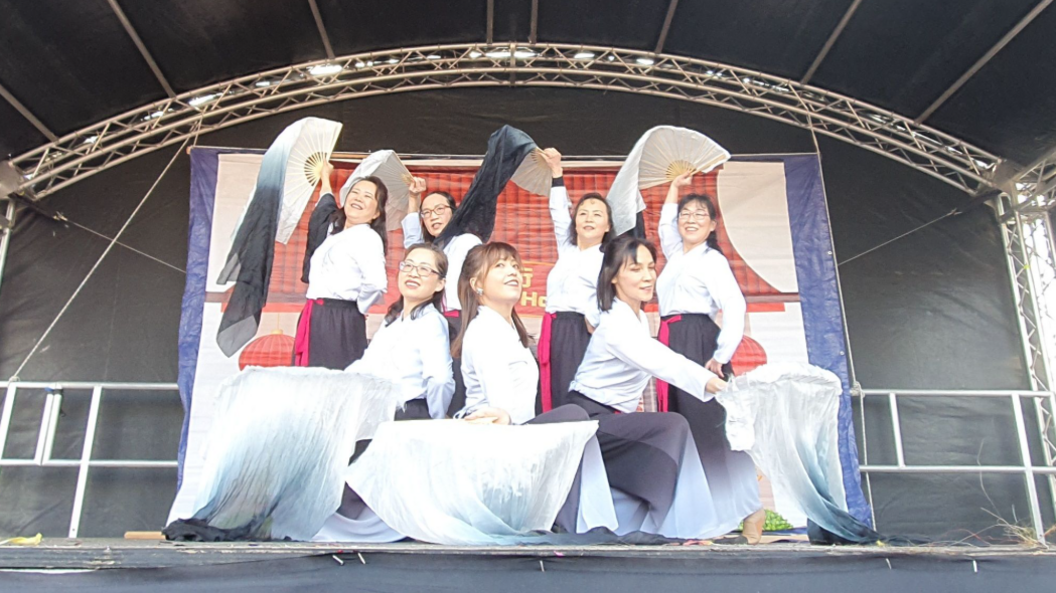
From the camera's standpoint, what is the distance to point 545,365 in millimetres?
4348

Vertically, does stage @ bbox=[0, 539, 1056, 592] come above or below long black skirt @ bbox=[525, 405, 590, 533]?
below

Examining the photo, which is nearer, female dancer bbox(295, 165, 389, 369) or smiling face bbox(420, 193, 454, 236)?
female dancer bbox(295, 165, 389, 369)

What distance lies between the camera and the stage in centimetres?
227

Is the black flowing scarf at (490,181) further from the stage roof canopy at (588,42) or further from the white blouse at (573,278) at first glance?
the stage roof canopy at (588,42)

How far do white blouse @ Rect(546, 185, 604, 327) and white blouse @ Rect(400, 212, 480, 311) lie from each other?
45 centimetres

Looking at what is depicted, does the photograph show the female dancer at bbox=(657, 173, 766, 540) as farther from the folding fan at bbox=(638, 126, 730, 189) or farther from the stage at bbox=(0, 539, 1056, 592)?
the stage at bbox=(0, 539, 1056, 592)

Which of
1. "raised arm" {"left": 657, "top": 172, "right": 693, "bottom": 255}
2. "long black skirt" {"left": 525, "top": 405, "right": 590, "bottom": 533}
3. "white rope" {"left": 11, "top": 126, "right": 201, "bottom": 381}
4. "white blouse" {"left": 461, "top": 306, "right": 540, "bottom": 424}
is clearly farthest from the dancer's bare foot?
"white rope" {"left": 11, "top": 126, "right": 201, "bottom": 381}

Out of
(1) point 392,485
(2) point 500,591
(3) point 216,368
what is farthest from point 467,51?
(2) point 500,591

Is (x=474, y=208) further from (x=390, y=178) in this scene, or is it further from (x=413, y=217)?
(x=390, y=178)

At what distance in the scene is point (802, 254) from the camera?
534cm

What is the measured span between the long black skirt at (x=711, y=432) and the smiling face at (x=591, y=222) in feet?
1.87

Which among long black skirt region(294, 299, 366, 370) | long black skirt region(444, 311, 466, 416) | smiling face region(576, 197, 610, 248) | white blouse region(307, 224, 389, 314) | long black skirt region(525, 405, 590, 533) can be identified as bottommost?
long black skirt region(525, 405, 590, 533)

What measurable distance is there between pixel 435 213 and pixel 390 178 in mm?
384

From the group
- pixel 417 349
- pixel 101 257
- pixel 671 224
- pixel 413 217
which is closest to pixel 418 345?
pixel 417 349
